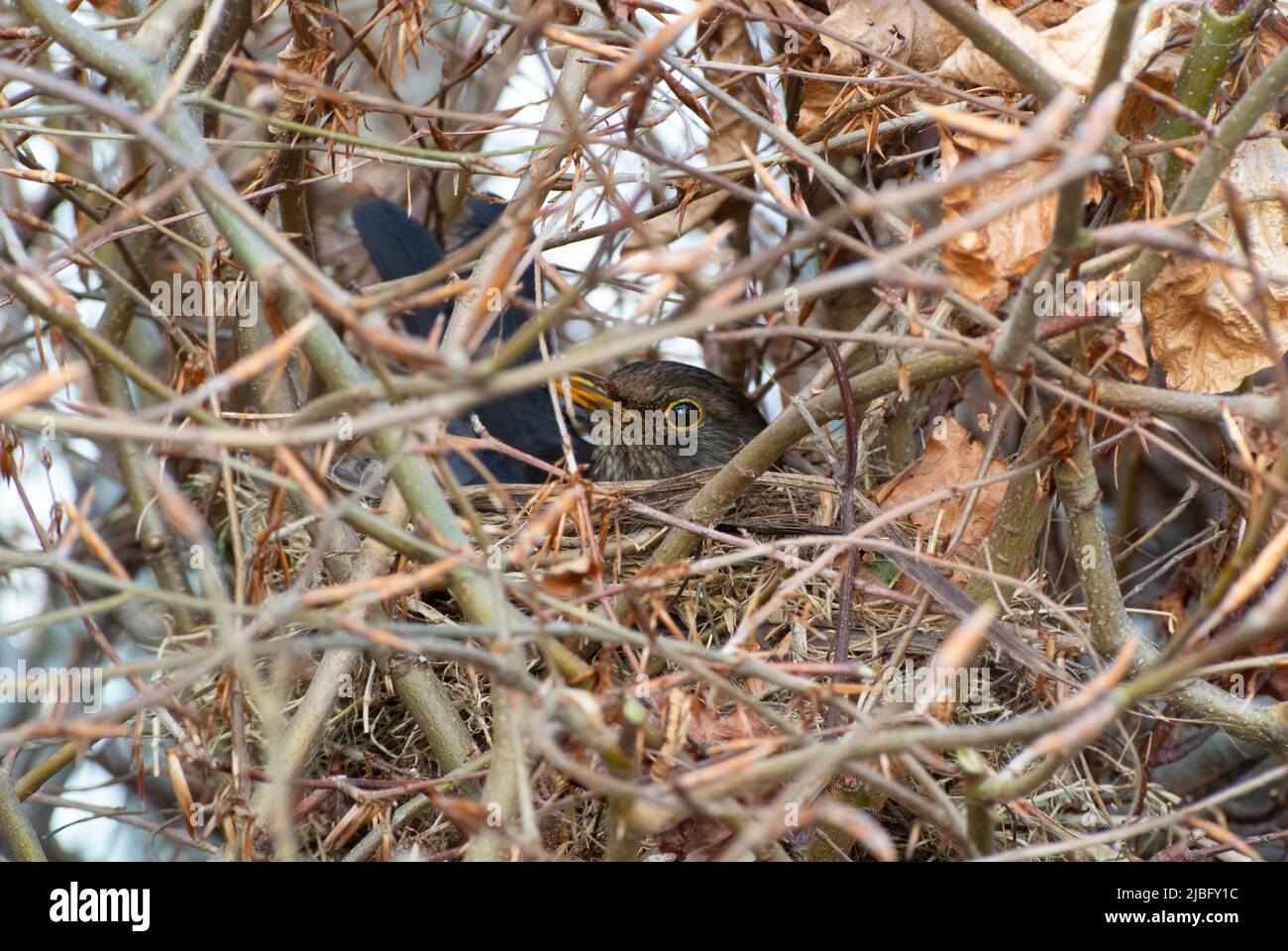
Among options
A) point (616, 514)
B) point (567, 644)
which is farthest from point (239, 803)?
point (616, 514)

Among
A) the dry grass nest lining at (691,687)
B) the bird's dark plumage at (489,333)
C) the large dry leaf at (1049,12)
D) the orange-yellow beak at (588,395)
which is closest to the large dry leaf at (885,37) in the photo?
the large dry leaf at (1049,12)

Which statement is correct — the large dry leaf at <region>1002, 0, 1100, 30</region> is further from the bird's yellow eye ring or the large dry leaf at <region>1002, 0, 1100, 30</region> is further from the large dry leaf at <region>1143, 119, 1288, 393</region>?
the bird's yellow eye ring

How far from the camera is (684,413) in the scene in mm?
4207

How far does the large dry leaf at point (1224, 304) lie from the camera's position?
2.36m

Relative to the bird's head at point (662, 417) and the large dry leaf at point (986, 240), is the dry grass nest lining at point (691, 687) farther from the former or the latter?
the large dry leaf at point (986, 240)

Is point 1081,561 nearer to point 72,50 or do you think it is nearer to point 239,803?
point 239,803

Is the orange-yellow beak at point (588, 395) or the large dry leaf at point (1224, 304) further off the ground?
the orange-yellow beak at point (588, 395)

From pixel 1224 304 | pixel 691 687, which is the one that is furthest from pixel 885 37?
pixel 691 687

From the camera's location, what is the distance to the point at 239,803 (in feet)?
7.28

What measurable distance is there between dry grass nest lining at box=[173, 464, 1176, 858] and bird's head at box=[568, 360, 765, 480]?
0.64 metres

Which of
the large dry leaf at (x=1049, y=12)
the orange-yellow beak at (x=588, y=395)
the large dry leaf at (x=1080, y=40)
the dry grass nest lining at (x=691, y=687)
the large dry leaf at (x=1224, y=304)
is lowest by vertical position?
the dry grass nest lining at (x=691, y=687)

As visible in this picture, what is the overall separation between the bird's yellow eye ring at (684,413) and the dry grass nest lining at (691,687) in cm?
61

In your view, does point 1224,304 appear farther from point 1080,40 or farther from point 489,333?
point 489,333

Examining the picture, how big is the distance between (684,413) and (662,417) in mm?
73
